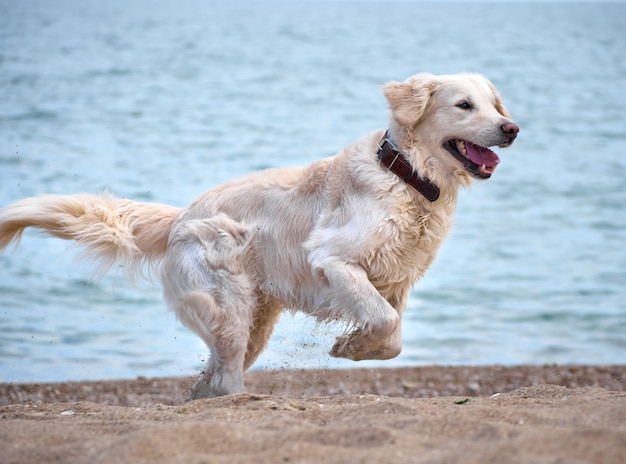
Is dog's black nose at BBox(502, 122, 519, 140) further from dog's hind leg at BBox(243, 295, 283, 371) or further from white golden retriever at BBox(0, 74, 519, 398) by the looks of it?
dog's hind leg at BBox(243, 295, 283, 371)

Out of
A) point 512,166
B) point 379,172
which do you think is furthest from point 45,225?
point 512,166

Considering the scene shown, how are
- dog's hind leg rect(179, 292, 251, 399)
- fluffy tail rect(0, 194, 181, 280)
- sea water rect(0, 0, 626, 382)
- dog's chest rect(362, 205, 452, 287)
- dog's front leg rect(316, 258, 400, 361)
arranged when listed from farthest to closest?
sea water rect(0, 0, 626, 382) → fluffy tail rect(0, 194, 181, 280) → dog's hind leg rect(179, 292, 251, 399) → dog's chest rect(362, 205, 452, 287) → dog's front leg rect(316, 258, 400, 361)

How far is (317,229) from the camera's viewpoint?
16.6ft

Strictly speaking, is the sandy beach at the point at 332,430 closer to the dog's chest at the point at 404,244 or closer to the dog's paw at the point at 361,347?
the dog's paw at the point at 361,347

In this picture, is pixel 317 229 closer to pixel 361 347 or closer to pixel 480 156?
pixel 361 347

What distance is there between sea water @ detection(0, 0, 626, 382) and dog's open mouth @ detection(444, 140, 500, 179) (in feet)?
1.96

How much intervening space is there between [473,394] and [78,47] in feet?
92.4

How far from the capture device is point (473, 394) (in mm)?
6359

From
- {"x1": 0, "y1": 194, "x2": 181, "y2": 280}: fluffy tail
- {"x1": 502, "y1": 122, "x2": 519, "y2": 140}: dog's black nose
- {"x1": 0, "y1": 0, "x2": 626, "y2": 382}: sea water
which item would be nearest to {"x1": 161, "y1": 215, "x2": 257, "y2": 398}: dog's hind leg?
{"x1": 0, "y1": 194, "x2": 181, "y2": 280}: fluffy tail

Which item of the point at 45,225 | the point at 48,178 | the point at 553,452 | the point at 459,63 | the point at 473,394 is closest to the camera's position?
the point at 553,452

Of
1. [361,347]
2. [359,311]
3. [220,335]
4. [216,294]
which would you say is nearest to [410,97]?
[359,311]

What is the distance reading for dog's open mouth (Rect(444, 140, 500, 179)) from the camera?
4.89m

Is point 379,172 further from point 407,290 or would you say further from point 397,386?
point 397,386

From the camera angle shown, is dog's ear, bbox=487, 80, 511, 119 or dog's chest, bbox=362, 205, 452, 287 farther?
dog's ear, bbox=487, 80, 511, 119
